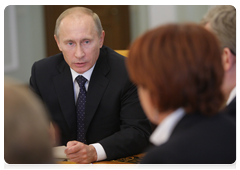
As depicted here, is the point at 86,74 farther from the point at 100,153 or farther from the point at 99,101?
the point at 100,153

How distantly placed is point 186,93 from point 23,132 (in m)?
0.46

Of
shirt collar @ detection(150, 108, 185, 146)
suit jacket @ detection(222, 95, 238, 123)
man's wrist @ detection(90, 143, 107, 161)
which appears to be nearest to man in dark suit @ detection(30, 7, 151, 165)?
man's wrist @ detection(90, 143, 107, 161)

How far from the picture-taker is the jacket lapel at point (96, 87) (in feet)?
6.18

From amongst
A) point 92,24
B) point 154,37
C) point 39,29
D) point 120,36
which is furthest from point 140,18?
point 154,37

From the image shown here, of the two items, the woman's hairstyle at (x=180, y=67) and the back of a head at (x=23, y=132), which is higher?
the woman's hairstyle at (x=180, y=67)

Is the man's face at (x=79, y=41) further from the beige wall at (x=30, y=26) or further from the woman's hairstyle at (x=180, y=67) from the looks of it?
the beige wall at (x=30, y=26)

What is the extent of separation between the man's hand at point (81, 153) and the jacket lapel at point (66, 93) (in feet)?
1.28

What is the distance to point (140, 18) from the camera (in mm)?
5480

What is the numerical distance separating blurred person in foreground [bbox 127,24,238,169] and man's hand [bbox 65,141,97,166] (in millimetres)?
605

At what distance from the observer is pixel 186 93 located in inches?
33.1

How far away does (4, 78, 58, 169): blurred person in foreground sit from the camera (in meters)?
0.61

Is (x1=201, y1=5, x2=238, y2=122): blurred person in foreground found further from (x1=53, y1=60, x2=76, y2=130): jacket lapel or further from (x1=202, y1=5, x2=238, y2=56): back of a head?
(x1=53, y1=60, x2=76, y2=130): jacket lapel

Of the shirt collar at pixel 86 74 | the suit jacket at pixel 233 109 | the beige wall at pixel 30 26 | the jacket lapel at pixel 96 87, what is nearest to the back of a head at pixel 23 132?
the suit jacket at pixel 233 109

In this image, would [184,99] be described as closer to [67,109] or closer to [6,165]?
[6,165]
